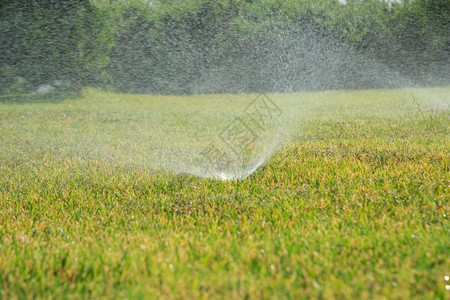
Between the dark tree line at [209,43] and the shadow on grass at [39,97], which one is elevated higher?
the dark tree line at [209,43]

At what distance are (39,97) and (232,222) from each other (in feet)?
35.0

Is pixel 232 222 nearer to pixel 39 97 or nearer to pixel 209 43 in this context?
pixel 209 43

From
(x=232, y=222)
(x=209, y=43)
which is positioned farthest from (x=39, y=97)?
(x=232, y=222)

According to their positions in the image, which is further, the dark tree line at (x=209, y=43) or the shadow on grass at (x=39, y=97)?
the shadow on grass at (x=39, y=97)

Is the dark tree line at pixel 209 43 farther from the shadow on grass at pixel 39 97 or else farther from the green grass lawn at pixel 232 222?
the green grass lawn at pixel 232 222

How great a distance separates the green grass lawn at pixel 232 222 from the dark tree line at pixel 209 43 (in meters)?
6.08

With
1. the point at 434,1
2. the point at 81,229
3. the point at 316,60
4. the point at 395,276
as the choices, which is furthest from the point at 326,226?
Result: the point at 434,1

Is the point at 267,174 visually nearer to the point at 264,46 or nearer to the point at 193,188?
the point at 193,188

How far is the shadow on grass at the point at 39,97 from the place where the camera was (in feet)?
38.3

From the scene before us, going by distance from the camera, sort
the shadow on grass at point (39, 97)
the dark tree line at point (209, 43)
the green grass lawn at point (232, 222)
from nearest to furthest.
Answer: the green grass lawn at point (232, 222) → the dark tree line at point (209, 43) → the shadow on grass at point (39, 97)

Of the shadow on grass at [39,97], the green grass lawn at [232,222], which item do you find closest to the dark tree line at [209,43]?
the shadow on grass at [39,97]

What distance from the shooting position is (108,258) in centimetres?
193

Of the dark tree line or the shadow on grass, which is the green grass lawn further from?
the shadow on grass

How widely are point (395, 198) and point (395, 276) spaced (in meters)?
1.04
